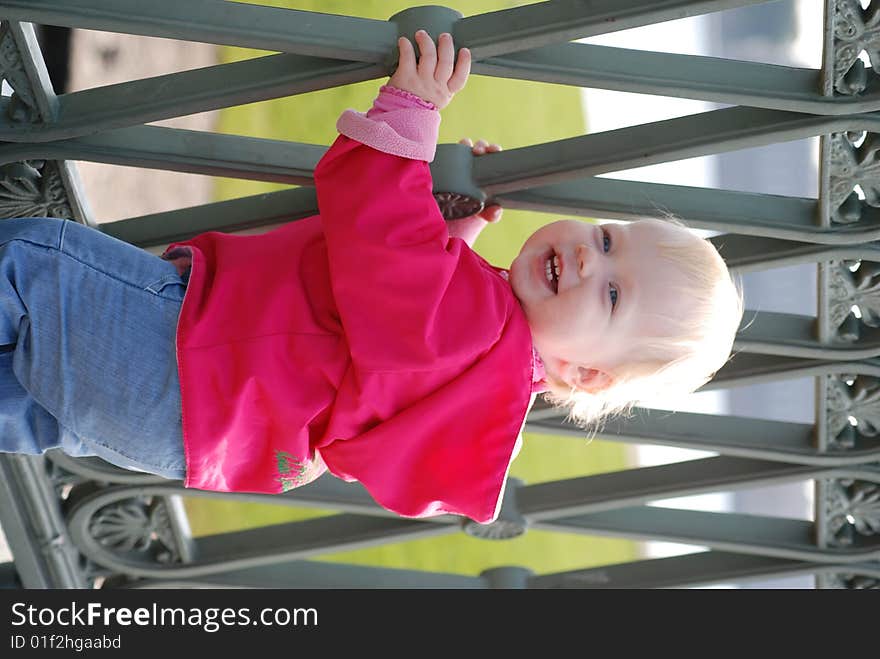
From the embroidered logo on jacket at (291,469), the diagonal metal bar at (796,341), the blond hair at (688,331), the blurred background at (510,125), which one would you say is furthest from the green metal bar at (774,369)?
the embroidered logo on jacket at (291,469)

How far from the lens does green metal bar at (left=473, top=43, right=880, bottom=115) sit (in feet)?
4.23

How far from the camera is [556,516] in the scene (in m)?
1.83

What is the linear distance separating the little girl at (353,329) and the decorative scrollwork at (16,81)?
0.20 metres

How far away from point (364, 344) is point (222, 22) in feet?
1.26

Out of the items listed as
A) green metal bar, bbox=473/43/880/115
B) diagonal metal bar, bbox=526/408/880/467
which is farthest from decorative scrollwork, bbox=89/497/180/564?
green metal bar, bbox=473/43/880/115

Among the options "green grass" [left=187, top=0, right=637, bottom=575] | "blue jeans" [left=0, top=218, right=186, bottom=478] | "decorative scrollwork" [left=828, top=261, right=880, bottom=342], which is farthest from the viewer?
"green grass" [left=187, top=0, right=637, bottom=575]

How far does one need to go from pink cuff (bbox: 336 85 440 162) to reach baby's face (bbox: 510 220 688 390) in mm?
197

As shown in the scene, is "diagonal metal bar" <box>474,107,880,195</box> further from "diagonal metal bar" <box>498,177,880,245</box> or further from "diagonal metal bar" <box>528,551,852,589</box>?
"diagonal metal bar" <box>528,551,852,589</box>

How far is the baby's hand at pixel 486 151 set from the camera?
4.66 ft

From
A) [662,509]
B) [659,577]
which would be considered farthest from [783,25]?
[659,577]

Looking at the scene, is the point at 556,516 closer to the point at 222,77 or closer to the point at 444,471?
the point at 444,471

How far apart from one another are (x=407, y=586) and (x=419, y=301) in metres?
0.85

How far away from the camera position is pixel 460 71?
1.22 m

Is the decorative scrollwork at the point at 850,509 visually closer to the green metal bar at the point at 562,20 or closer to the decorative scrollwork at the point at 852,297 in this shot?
the decorative scrollwork at the point at 852,297
